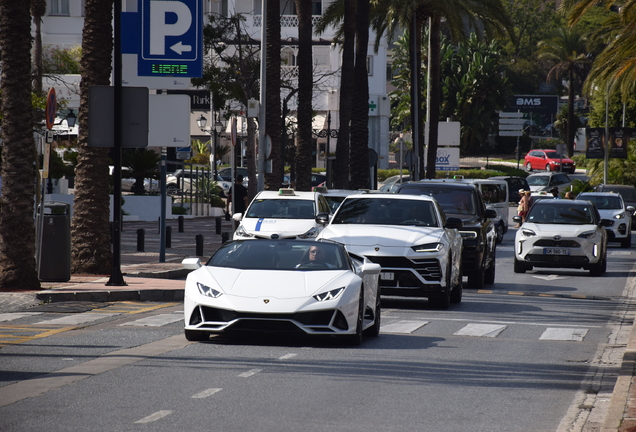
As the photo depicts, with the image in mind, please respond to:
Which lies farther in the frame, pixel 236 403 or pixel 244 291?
pixel 244 291

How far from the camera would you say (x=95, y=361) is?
33.1 feet

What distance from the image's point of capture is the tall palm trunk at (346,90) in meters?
38.1

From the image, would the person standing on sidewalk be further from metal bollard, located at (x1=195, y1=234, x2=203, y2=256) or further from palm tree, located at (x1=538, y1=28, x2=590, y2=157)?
palm tree, located at (x1=538, y1=28, x2=590, y2=157)

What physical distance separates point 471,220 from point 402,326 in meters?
7.25

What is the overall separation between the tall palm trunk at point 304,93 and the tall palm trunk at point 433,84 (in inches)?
656

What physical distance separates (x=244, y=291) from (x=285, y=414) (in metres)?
3.59

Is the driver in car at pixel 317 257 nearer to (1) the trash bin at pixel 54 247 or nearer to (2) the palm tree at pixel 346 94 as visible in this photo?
(1) the trash bin at pixel 54 247

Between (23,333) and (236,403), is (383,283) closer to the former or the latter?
(23,333)

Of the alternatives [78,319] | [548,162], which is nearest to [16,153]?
[78,319]

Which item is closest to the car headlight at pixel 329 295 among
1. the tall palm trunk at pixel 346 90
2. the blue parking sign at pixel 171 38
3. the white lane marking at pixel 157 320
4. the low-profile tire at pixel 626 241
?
the white lane marking at pixel 157 320

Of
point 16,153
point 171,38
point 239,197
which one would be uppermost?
point 171,38

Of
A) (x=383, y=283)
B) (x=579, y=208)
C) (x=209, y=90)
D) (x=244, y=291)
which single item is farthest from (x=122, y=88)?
(x=209, y=90)

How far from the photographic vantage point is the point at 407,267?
15.9m

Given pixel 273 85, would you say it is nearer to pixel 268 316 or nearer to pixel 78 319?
pixel 78 319
